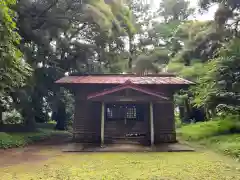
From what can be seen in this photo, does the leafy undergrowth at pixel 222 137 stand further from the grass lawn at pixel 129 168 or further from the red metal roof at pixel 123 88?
the red metal roof at pixel 123 88

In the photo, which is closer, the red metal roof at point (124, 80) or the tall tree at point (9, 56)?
the tall tree at point (9, 56)

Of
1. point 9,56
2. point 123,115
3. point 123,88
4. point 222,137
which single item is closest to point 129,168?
point 123,88

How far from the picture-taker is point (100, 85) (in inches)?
579

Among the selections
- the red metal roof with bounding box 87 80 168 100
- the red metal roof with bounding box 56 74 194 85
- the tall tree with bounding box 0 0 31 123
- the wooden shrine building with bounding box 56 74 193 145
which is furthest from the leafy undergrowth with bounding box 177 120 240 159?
the tall tree with bounding box 0 0 31 123

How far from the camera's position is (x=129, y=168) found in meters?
8.10

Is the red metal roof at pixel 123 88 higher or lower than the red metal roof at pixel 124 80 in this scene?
lower

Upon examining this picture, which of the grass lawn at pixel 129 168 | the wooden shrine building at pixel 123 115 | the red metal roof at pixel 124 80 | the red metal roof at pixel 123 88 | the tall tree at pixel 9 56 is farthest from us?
the wooden shrine building at pixel 123 115

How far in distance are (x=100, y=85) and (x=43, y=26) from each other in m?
5.97

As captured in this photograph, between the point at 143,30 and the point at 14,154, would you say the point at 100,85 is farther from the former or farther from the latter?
the point at 143,30

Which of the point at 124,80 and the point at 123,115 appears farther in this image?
the point at 124,80

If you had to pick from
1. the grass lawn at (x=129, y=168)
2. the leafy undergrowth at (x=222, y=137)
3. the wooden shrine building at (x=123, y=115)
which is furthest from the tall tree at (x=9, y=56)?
the leafy undergrowth at (x=222, y=137)

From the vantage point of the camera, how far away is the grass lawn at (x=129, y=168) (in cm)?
701

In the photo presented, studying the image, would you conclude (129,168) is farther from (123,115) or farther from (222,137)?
(222,137)

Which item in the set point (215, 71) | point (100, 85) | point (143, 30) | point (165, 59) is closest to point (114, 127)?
point (100, 85)
